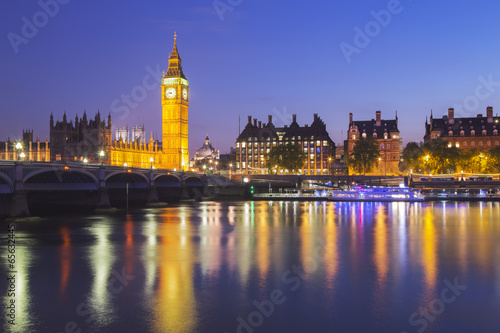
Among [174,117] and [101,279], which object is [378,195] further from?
[174,117]

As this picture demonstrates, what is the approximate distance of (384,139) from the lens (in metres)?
163

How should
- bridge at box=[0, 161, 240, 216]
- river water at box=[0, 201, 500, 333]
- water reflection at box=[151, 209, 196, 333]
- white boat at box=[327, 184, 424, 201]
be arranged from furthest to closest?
white boat at box=[327, 184, 424, 201] → bridge at box=[0, 161, 240, 216] → river water at box=[0, 201, 500, 333] → water reflection at box=[151, 209, 196, 333]

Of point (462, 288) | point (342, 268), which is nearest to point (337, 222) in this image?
point (342, 268)

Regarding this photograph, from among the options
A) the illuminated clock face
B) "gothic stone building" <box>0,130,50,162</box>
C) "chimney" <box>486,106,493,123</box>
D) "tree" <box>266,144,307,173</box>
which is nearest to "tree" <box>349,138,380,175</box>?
"tree" <box>266,144,307,173</box>

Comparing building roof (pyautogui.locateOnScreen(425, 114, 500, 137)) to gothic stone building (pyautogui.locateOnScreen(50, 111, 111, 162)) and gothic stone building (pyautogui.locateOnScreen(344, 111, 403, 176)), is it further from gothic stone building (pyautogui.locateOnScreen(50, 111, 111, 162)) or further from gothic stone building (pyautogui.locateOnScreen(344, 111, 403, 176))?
gothic stone building (pyautogui.locateOnScreen(50, 111, 111, 162))

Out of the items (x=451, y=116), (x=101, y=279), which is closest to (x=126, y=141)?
(x=451, y=116)

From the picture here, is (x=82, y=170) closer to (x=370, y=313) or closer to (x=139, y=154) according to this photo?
(x=370, y=313)

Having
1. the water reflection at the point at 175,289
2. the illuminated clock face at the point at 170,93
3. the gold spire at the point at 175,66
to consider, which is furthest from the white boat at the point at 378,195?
the gold spire at the point at 175,66

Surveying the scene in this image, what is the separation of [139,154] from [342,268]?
146271mm

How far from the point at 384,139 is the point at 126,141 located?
8558 centimetres

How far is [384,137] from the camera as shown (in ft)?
536

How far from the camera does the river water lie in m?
17.1

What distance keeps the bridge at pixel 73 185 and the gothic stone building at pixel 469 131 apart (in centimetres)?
8857

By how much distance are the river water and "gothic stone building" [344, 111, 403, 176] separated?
404ft
